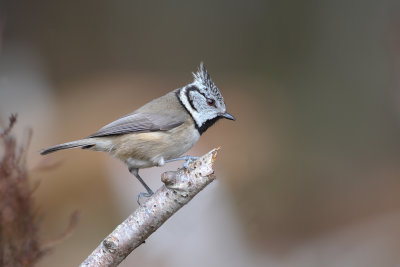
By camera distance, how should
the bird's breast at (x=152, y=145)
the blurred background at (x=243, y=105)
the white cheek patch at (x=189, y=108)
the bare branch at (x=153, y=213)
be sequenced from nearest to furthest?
1. the bare branch at (x=153, y=213)
2. the bird's breast at (x=152, y=145)
3. the white cheek patch at (x=189, y=108)
4. the blurred background at (x=243, y=105)

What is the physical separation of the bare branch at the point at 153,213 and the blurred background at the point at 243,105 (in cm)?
295

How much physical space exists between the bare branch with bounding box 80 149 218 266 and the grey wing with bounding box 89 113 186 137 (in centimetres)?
119

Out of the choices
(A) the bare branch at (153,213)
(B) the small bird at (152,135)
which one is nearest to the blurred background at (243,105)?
(B) the small bird at (152,135)

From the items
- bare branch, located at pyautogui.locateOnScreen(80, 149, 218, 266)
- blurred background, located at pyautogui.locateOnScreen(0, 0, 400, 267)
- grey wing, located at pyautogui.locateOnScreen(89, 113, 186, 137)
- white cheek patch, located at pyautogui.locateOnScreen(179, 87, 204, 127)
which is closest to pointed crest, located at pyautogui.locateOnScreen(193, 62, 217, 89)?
white cheek patch, located at pyautogui.locateOnScreen(179, 87, 204, 127)

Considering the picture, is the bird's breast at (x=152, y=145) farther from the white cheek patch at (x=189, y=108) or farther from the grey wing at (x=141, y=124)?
the white cheek patch at (x=189, y=108)

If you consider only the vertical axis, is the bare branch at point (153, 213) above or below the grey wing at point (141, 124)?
below

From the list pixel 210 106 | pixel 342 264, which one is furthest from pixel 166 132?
pixel 342 264

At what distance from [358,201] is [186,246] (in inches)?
90.0

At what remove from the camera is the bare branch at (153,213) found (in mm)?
2256

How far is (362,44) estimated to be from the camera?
647cm

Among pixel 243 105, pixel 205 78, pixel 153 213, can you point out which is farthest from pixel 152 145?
pixel 243 105

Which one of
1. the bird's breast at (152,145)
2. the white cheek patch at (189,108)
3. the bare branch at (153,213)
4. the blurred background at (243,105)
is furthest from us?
the blurred background at (243,105)

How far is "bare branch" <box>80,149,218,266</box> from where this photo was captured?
2256mm

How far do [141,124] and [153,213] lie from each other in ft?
4.28
